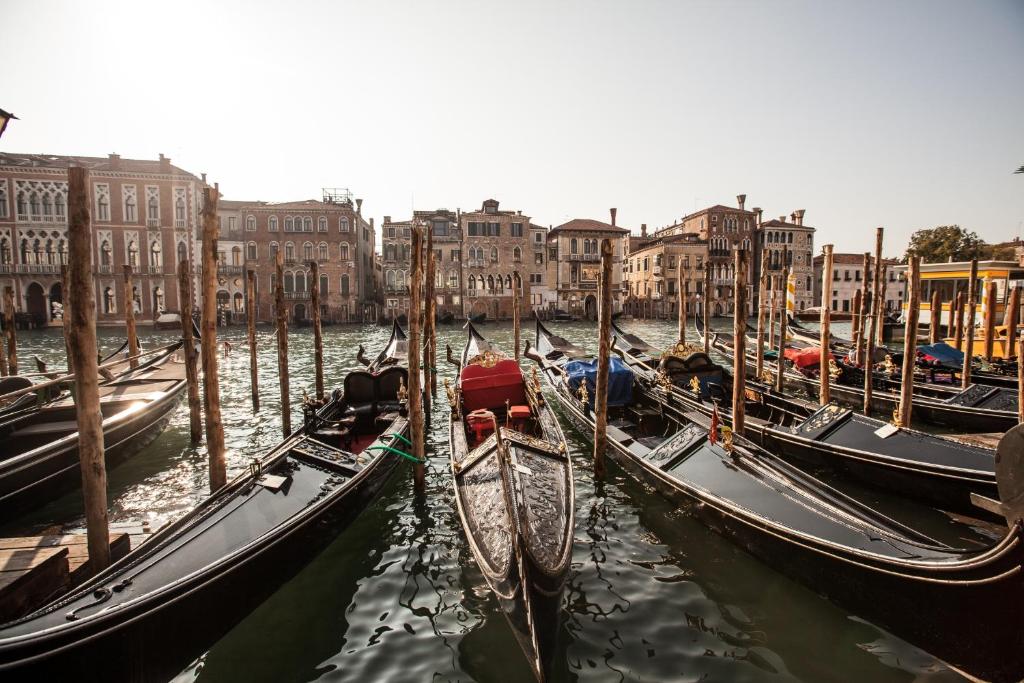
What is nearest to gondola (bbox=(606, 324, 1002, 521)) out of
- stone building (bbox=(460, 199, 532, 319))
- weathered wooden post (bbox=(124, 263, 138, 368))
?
weathered wooden post (bbox=(124, 263, 138, 368))

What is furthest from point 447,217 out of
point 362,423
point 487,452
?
point 487,452

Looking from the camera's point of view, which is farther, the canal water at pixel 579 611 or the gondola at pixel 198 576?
the canal water at pixel 579 611

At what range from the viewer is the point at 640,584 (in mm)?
4965

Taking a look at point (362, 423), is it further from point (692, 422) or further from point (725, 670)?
point (725, 670)

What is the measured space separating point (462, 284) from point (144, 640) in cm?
3944

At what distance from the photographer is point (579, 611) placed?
454 cm

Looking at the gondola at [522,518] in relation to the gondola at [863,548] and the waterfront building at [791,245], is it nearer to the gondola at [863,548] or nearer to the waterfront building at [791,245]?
the gondola at [863,548]

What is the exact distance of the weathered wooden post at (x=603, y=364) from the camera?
23.1 feet

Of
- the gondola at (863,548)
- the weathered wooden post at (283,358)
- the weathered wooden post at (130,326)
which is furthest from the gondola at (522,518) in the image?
the weathered wooden post at (130,326)

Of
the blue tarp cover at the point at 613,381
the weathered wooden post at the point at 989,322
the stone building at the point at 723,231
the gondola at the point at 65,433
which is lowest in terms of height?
the gondola at the point at 65,433

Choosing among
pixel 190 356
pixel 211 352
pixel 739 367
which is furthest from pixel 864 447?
pixel 190 356

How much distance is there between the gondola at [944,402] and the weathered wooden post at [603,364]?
718 centimetres

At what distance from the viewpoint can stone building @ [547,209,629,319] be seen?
43.4 meters

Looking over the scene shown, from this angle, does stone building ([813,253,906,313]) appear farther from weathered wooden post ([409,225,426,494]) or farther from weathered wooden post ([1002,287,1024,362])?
weathered wooden post ([409,225,426,494])
